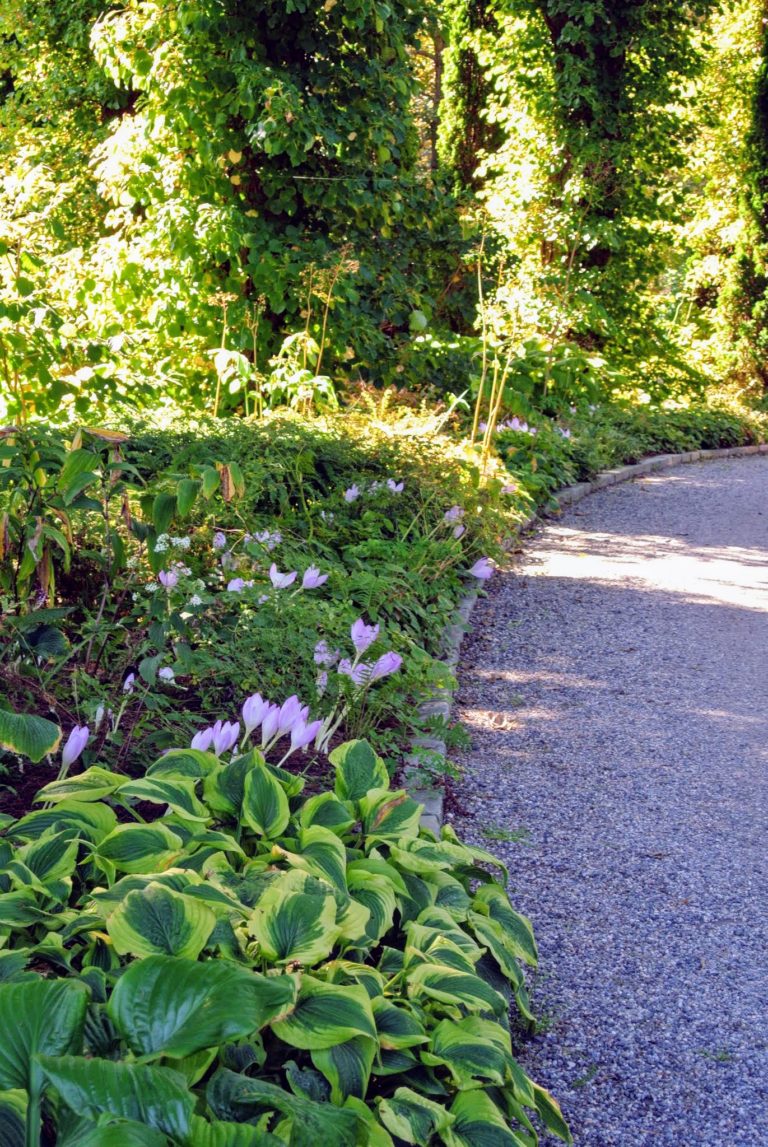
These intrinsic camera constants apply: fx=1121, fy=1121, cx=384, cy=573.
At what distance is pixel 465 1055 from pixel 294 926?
1.02ft

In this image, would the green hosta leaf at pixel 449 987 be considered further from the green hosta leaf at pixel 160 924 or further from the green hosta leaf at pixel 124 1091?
the green hosta leaf at pixel 124 1091

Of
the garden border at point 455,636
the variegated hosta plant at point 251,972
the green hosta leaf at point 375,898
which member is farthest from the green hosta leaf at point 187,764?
the garden border at point 455,636

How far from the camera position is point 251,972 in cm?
133

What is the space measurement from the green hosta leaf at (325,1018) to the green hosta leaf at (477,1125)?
176mm

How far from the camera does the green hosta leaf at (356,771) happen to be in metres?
2.26

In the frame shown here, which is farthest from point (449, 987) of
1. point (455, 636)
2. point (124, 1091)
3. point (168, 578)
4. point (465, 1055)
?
point (455, 636)

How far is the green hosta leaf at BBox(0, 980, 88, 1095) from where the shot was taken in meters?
1.17

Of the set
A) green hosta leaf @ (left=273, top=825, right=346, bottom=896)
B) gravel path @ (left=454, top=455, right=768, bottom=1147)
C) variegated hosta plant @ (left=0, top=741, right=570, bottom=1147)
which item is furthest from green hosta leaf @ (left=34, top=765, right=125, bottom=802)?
gravel path @ (left=454, top=455, right=768, bottom=1147)

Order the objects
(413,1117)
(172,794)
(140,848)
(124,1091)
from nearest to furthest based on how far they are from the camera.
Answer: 1. (124,1091)
2. (413,1117)
3. (140,848)
4. (172,794)

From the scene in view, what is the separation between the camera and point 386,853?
2.18m

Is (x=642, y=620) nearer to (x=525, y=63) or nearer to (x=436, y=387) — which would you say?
(x=436, y=387)

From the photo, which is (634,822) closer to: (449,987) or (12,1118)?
(449,987)

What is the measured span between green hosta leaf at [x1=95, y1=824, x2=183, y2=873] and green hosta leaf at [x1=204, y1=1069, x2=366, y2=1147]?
496 millimetres

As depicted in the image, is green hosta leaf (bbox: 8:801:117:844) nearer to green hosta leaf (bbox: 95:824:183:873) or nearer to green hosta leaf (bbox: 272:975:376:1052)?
green hosta leaf (bbox: 95:824:183:873)
